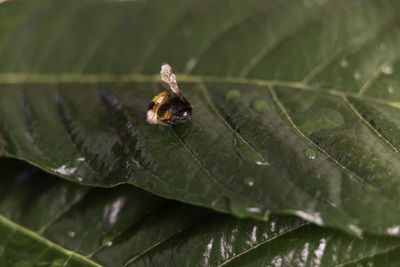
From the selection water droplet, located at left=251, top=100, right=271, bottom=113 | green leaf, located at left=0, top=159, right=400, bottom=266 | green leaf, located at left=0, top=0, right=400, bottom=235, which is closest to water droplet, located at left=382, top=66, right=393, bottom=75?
green leaf, located at left=0, top=0, right=400, bottom=235

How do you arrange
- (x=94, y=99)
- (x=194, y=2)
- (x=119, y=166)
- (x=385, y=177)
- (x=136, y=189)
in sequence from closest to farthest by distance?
(x=385, y=177) < (x=119, y=166) < (x=136, y=189) < (x=94, y=99) < (x=194, y=2)

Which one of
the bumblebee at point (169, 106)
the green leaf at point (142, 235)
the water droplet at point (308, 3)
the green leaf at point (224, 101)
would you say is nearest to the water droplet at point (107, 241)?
the green leaf at point (142, 235)

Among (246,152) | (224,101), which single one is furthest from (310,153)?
(224,101)

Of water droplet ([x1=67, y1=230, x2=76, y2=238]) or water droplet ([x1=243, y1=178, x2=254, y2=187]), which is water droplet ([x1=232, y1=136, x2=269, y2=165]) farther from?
water droplet ([x1=67, y1=230, x2=76, y2=238])

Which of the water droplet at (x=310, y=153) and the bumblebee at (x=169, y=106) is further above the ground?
the bumblebee at (x=169, y=106)

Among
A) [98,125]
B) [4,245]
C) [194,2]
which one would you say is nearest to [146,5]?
[194,2]

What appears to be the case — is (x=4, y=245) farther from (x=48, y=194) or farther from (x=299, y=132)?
(x=299, y=132)

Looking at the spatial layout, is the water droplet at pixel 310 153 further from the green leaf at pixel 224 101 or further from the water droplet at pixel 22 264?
the water droplet at pixel 22 264
